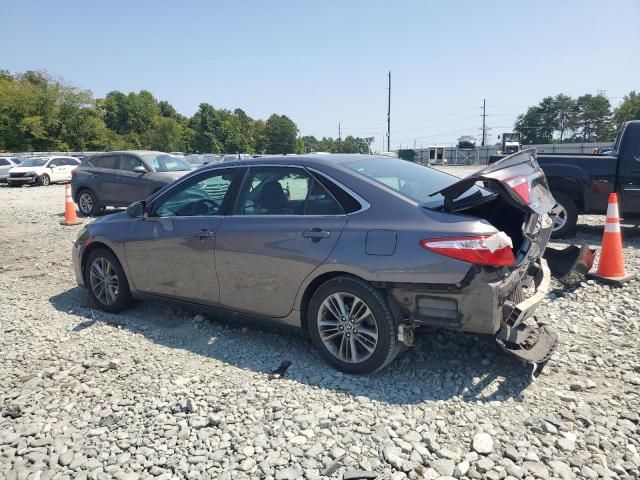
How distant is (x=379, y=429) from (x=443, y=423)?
1.29 ft

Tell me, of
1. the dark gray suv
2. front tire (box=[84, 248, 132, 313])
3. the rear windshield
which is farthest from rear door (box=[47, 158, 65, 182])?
the rear windshield

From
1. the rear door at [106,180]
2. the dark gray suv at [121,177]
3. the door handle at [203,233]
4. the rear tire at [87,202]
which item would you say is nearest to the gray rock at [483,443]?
the door handle at [203,233]

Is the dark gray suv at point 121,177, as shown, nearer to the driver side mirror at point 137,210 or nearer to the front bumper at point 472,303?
the driver side mirror at point 137,210

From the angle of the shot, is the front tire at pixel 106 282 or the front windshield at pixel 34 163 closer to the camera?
the front tire at pixel 106 282

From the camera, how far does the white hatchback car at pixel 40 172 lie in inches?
999

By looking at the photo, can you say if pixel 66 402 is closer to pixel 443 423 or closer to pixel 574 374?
pixel 443 423

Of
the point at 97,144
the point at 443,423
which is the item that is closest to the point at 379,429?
the point at 443,423

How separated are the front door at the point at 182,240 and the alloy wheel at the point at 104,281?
13.2 inches

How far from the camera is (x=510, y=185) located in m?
3.21

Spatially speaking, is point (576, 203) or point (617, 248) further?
point (576, 203)

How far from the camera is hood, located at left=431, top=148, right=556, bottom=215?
3.20 metres

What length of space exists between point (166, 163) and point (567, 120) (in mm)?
100530

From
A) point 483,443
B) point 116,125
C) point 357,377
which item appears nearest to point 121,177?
point 357,377

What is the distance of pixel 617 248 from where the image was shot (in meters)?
5.57
